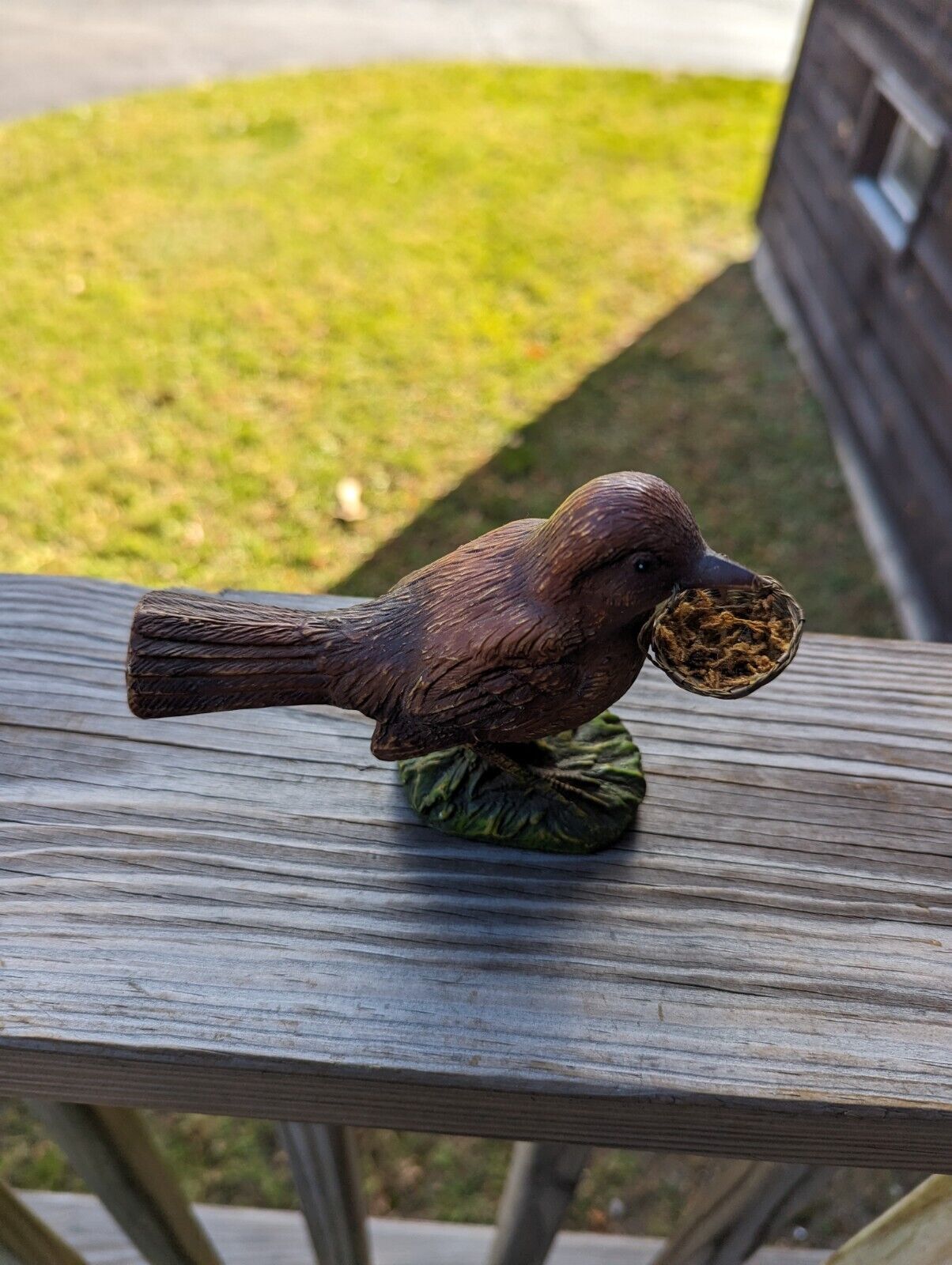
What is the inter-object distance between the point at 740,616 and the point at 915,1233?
0.76 m

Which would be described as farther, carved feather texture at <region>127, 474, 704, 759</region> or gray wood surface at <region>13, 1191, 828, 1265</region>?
gray wood surface at <region>13, 1191, 828, 1265</region>

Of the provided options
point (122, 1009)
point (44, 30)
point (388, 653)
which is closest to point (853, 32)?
point (388, 653)

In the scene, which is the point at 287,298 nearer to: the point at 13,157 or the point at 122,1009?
the point at 13,157

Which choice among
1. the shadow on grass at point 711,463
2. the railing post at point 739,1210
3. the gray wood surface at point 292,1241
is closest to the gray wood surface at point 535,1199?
the railing post at point 739,1210

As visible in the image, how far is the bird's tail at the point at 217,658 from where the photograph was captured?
3.22 ft

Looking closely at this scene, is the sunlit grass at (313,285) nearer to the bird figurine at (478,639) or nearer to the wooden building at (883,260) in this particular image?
the wooden building at (883,260)

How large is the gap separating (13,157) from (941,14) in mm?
4769


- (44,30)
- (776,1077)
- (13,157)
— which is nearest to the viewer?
(776,1077)

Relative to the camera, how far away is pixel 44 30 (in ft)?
22.2

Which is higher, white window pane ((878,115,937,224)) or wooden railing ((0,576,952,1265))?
white window pane ((878,115,937,224))

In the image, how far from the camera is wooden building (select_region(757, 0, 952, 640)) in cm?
316

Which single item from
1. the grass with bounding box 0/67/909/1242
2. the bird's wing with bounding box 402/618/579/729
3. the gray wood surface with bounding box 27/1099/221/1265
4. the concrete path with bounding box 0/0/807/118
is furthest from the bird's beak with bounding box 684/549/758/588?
the concrete path with bounding box 0/0/807/118

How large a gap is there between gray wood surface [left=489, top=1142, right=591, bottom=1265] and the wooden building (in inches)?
92.6

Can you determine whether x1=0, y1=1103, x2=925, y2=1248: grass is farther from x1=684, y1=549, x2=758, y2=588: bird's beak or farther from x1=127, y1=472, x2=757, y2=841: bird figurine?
x1=684, y1=549, x2=758, y2=588: bird's beak
